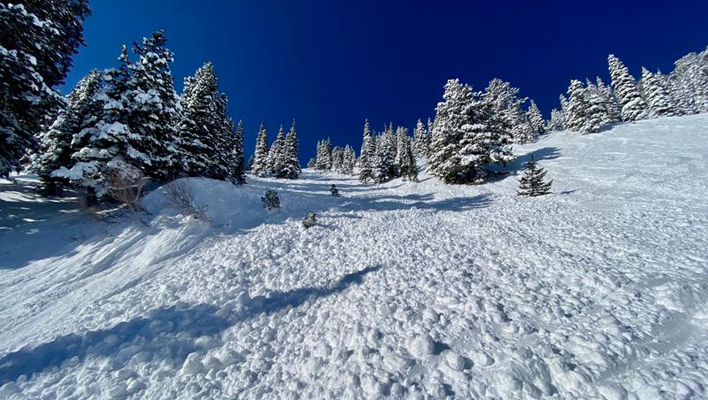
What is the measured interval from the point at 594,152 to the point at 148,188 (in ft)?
131

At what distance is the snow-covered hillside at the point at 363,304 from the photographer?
14.5 feet

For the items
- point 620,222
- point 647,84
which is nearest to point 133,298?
point 620,222

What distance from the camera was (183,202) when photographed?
1259 centimetres

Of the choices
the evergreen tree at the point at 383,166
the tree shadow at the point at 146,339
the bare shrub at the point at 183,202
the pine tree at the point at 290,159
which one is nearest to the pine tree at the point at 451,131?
the evergreen tree at the point at 383,166

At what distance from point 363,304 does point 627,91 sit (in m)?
58.6

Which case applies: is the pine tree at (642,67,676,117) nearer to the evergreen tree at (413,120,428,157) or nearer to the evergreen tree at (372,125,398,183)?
the evergreen tree at (413,120,428,157)

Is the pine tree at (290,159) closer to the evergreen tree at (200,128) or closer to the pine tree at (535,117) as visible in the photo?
the evergreen tree at (200,128)

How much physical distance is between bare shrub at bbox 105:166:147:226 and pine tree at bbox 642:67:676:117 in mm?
65383

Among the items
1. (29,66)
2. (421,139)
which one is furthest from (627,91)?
(29,66)

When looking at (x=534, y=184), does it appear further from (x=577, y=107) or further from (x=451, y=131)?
(x=577, y=107)

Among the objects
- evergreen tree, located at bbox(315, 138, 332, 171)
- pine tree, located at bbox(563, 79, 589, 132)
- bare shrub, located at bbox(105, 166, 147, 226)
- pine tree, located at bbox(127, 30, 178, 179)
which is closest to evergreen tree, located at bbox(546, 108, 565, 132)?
pine tree, located at bbox(563, 79, 589, 132)

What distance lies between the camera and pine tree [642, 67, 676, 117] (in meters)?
40.5

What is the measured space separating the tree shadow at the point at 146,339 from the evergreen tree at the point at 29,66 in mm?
12583

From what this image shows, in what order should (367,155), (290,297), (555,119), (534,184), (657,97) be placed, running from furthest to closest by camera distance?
(555,119) → (367,155) → (657,97) → (534,184) → (290,297)
